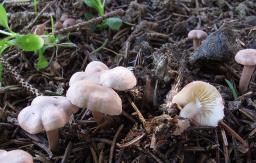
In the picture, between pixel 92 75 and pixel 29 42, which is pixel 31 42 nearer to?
pixel 29 42

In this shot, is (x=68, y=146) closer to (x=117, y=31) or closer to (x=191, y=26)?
(x=117, y=31)

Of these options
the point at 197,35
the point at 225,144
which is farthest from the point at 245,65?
the point at 225,144

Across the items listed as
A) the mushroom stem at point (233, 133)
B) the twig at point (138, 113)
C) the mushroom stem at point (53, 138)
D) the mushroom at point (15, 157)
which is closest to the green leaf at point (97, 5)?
the twig at point (138, 113)

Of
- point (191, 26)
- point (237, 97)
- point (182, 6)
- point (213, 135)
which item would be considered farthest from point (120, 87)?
point (182, 6)

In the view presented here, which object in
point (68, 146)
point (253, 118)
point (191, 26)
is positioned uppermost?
point (191, 26)

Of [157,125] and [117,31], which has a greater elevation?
[117,31]

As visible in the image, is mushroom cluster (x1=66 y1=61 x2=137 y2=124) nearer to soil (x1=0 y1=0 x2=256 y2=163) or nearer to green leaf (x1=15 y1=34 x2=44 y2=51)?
soil (x1=0 y1=0 x2=256 y2=163)
